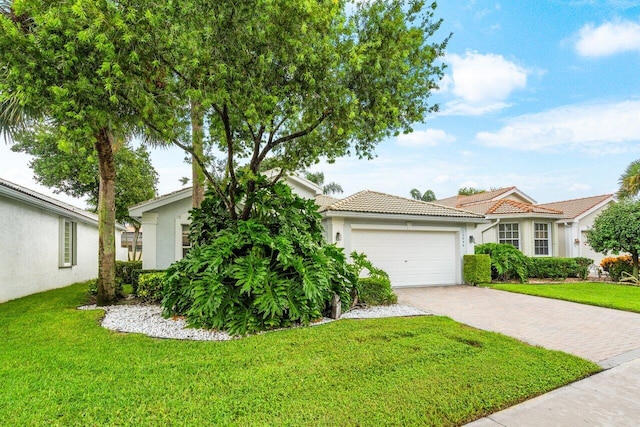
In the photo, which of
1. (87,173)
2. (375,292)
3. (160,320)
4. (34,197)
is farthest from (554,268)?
(87,173)

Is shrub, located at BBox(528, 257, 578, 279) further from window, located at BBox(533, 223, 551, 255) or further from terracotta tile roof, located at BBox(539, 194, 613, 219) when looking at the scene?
terracotta tile roof, located at BBox(539, 194, 613, 219)

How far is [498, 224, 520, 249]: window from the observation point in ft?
55.9

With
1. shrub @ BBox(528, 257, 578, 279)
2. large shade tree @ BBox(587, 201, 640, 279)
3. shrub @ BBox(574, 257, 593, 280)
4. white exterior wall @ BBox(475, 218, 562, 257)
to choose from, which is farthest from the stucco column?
shrub @ BBox(574, 257, 593, 280)

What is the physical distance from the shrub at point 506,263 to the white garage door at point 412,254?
1.80 metres

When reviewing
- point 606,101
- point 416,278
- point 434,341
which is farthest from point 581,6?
point 434,341

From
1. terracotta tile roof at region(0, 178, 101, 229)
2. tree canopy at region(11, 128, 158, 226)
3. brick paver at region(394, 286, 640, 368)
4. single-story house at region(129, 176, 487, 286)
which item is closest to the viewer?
brick paver at region(394, 286, 640, 368)

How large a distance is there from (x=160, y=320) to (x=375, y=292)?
497 cm

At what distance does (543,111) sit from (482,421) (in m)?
15.4

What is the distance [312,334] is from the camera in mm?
5676

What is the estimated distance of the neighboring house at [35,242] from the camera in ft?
30.9

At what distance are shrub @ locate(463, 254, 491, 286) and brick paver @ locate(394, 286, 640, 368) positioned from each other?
1.95m

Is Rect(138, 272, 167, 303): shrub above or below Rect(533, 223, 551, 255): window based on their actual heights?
below

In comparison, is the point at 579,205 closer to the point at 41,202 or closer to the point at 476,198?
the point at 476,198

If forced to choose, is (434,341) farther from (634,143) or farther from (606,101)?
(634,143)
